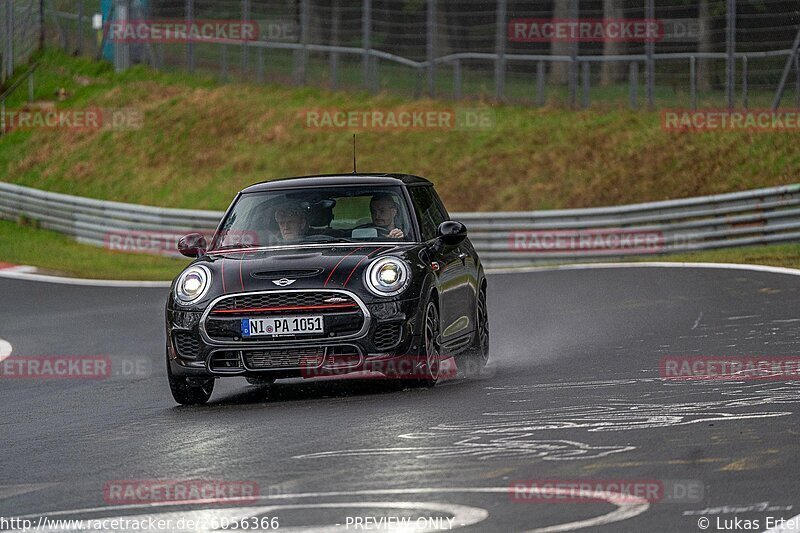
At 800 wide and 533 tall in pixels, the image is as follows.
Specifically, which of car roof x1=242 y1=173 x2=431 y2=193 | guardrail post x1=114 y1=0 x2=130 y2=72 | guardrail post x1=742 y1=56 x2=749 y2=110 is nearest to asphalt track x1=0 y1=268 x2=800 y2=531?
car roof x1=242 y1=173 x2=431 y2=193

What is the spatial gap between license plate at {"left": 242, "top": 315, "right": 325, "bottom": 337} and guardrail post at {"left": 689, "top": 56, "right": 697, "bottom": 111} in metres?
19.6

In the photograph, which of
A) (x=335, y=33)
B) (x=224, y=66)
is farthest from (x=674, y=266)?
(x=224, y=66)

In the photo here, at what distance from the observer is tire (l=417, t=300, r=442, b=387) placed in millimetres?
9932

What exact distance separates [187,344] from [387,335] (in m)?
1.29

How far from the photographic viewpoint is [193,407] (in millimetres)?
10008

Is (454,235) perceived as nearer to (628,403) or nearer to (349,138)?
(628,403)

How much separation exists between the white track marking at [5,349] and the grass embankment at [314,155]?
8.14m

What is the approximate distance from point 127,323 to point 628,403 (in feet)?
28.9

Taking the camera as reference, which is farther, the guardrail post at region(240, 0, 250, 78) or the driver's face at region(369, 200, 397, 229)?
the guardrail post at region(240, 0, 250, 78)

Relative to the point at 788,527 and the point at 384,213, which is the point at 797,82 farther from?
the point at 788,527

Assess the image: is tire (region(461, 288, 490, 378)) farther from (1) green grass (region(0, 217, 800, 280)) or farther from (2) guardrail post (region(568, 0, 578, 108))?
(2) guardrail post (region(568, 0, 578, 108))

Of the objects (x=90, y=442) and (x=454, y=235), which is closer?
(x=90, y=442)

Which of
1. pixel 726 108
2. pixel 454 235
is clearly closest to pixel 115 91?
pixel 726 108

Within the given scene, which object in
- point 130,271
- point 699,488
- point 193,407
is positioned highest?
point 699,488
